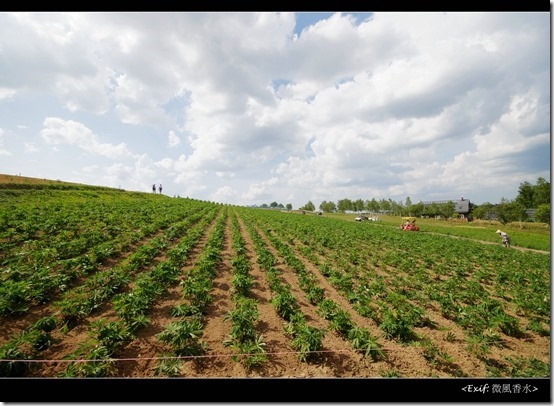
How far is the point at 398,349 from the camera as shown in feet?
16.7

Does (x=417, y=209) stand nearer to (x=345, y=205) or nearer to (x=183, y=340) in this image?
(x=345, y=205)

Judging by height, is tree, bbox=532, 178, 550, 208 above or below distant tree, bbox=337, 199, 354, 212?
below

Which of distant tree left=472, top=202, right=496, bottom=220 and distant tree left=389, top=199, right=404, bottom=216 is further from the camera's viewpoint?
distant tree left=389, top=199, right=404, bottom=216

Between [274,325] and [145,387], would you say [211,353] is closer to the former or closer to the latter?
[145,387]

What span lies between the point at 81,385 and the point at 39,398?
725 mm

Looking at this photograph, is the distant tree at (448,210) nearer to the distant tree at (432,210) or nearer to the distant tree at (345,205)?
the distant tree at (432,210)

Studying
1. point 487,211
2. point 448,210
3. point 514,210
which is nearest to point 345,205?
point 448,210

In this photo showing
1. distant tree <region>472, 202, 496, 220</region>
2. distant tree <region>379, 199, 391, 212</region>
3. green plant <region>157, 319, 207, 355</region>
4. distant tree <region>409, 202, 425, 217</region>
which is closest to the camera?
green plant <region>157, 319, 207, 355</region>

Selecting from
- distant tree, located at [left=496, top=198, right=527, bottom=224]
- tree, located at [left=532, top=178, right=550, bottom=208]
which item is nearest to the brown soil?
tree, located at [left=532, top=178, right=550, bottom=208]

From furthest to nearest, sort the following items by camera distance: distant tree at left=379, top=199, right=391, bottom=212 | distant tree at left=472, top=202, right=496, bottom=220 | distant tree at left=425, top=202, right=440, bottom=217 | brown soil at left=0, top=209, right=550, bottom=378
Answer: distant tree at left=379, top=199, right=391, bottom=212 < distant tree at left=425, top=202, right=440, bottom=217 < distant tree at left=472, top=202, right=496, bottom=220 < brown soil at left=0, top=209, right=550, bottom=378

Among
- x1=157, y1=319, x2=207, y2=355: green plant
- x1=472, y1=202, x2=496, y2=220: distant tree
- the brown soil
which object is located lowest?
the brown soil

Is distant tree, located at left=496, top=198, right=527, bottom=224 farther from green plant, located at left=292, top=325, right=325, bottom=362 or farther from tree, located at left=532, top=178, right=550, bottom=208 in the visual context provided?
green plant, located at left=292, top=325, right=325, bottom=362

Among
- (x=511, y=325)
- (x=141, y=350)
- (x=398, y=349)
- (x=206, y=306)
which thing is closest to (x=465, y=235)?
(x=511, y=325)
